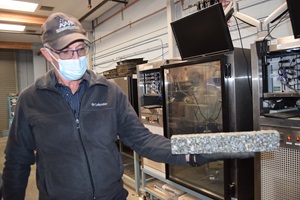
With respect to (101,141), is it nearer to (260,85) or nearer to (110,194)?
(110,194)

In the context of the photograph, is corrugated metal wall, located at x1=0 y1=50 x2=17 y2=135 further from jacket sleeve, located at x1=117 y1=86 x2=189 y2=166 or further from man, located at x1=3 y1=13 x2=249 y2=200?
jacket sleeve, located at x1=117 y1=86 x2=189 y2=166

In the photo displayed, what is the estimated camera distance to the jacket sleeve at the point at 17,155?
46.0 inches

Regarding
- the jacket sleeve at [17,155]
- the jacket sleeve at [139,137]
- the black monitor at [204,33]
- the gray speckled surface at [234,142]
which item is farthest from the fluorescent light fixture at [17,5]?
the gray speckled surface at [234,142]

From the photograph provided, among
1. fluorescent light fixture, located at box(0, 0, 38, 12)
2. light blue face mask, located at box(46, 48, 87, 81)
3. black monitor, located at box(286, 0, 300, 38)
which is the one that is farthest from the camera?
fluorescent light fixture, located at box(0, 0, 38, 12)

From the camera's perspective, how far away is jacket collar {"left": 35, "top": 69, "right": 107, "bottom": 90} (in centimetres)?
117

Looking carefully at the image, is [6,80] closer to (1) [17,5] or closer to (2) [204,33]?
(1) [17,5]

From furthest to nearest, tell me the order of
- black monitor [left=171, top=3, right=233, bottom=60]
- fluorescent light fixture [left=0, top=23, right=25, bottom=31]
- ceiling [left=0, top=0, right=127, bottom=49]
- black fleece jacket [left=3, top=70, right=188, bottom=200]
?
fluorescent light fixture [left=0, top=23, right=25, bottom=31] < ceiling [left=0, top=0, right=127, bottom=49] < black monitor [left=171, top=3, right=233, bottom=60] < black fleece jacket [left=3, top=70, right=188, bottom=200]

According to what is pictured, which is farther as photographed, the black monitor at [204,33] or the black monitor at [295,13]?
the black monitor at [204,33]

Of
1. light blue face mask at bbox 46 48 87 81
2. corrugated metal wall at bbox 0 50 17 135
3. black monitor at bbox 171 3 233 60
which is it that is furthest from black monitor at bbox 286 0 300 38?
corrugated metal wall at bbox 0 50 17 135

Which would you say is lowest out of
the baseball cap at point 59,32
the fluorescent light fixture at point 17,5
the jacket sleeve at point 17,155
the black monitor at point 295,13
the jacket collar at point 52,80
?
the jacket sleeve at point 17,155

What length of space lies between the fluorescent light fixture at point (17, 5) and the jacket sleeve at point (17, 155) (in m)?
3.81

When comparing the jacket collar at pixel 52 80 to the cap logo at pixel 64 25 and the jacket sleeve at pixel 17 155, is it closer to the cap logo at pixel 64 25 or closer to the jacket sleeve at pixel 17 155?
the jacket sleeve at pixel 17 155

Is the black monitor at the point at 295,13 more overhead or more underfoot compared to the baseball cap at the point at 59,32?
more overhead

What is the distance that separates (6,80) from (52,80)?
8141 mm
